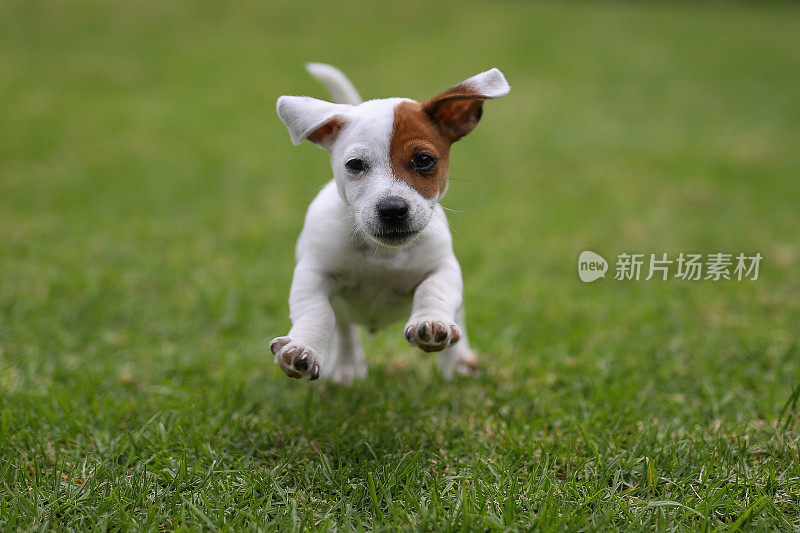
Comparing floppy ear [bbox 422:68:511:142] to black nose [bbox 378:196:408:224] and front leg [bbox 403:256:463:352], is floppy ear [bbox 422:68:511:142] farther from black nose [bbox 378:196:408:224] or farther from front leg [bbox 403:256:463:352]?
front leg [bbox 403:256:463:352]

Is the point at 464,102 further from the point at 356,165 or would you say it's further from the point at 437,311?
the point at 437,311

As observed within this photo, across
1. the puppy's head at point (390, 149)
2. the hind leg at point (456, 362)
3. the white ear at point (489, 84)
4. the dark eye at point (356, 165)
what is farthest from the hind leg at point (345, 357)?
the white ear at point (489, 84)

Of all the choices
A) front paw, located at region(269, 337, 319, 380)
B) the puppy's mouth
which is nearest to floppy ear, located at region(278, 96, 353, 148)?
the puppy's mouth

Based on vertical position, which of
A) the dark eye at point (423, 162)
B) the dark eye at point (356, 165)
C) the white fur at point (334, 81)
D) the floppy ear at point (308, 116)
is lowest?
the dark eye at point (356, 165)

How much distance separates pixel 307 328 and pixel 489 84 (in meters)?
1.18

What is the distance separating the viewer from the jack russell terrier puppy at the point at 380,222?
2492 mm

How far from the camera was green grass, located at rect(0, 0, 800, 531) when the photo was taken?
2.65 metres

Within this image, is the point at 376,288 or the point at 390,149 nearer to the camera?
the point at 390,149

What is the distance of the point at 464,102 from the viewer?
8.89ft

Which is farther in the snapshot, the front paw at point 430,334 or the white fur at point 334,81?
the white fur at point 334,81

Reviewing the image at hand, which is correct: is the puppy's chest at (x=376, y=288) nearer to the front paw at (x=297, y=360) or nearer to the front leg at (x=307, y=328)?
the front leg at (x=307, y=328)

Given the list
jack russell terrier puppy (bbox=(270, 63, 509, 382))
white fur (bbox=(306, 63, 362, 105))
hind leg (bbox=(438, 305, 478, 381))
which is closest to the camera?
jack russell terrier puppy (bbox=(270, 63, 509, 382))

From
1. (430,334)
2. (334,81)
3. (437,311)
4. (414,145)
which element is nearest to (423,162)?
(414,145)

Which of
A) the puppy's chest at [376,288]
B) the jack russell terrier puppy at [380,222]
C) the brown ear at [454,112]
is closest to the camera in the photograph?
the jack russell terrier puppy at [380,222]
